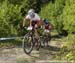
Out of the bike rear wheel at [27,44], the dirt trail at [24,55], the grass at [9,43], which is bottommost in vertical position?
the grass at [9,43]

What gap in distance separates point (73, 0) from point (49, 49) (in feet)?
7.69

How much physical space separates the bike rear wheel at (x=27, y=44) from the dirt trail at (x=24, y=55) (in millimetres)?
172

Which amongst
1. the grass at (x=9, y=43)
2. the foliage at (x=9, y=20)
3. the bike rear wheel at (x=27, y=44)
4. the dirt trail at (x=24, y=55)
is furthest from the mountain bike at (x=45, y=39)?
the bike rear wheel at (x=27, y=44)

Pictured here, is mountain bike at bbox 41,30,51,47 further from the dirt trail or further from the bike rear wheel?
the bike rear wheel

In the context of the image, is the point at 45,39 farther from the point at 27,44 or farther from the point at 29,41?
the point at 27,44

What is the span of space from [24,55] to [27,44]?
563 mm

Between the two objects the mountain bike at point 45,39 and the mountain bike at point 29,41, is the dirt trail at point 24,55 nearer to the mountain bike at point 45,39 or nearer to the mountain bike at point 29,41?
the mountain bike at point 29,41

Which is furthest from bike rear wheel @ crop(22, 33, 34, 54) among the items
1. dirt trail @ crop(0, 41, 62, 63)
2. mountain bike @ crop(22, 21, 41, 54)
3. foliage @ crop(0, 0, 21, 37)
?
foliage @ crop(0, 0, 21, 37)

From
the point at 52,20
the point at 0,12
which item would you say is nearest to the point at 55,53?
the point at 0,12

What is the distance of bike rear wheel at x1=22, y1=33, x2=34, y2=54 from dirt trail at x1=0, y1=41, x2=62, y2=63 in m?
0.17

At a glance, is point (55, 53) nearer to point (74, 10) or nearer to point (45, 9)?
point (74, 10)

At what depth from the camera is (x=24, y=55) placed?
1237 centimetres

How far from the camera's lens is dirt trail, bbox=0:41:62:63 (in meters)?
11.5

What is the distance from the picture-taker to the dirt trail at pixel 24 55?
11.5 m
